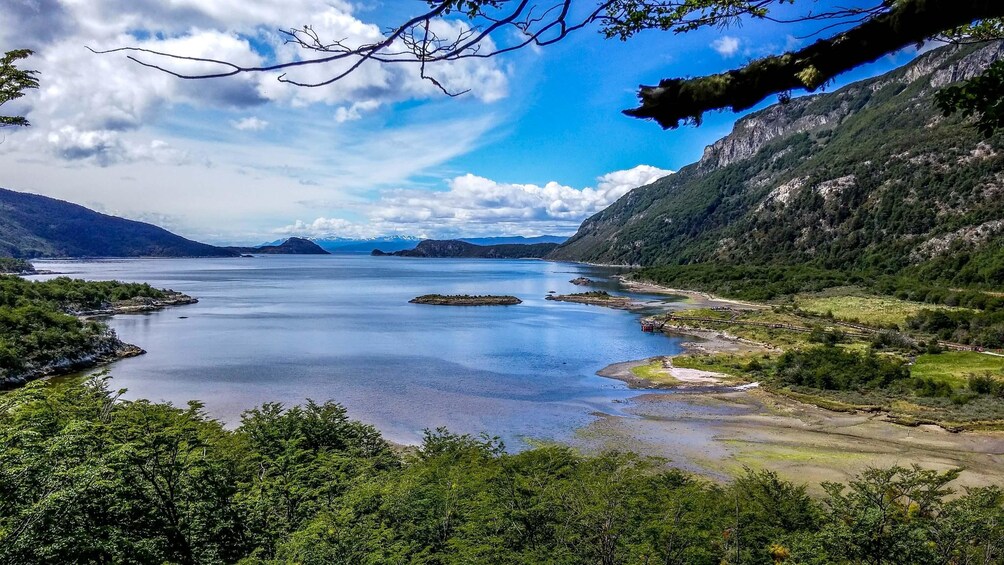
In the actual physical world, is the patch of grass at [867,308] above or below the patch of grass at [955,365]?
above

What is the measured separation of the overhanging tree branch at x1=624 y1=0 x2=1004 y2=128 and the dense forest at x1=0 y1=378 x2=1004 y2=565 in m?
7.67

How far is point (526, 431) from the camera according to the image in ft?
97.3

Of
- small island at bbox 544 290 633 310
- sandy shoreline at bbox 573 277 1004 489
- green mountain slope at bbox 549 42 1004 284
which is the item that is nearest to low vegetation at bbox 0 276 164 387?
sandy shoreline at bbox 573 277 1004 489

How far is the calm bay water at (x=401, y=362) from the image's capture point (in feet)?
108

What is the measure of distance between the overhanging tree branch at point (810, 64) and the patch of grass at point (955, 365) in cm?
4376

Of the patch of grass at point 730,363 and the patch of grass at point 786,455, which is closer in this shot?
the patch of grass at point 786,455

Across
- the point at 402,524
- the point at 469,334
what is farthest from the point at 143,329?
the point at 402,524

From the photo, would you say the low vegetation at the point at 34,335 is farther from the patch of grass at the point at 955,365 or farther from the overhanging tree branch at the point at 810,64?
the patch of grass at the point at 955,365

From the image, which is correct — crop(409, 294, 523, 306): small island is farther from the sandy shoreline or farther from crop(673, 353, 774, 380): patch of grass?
the sandy shoreline

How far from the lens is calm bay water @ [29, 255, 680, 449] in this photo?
108 ft

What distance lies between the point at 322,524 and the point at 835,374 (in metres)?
40.4

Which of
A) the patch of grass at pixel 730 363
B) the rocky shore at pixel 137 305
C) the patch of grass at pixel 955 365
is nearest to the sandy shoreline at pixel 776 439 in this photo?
the patch of grass at pixel 730 363

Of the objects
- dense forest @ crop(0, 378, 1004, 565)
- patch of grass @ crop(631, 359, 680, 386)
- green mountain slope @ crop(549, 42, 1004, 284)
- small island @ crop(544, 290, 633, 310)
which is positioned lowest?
patch of grass @ crop(631, 359, 680, 386)

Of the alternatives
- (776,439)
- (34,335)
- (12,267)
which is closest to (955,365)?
(776,439)
